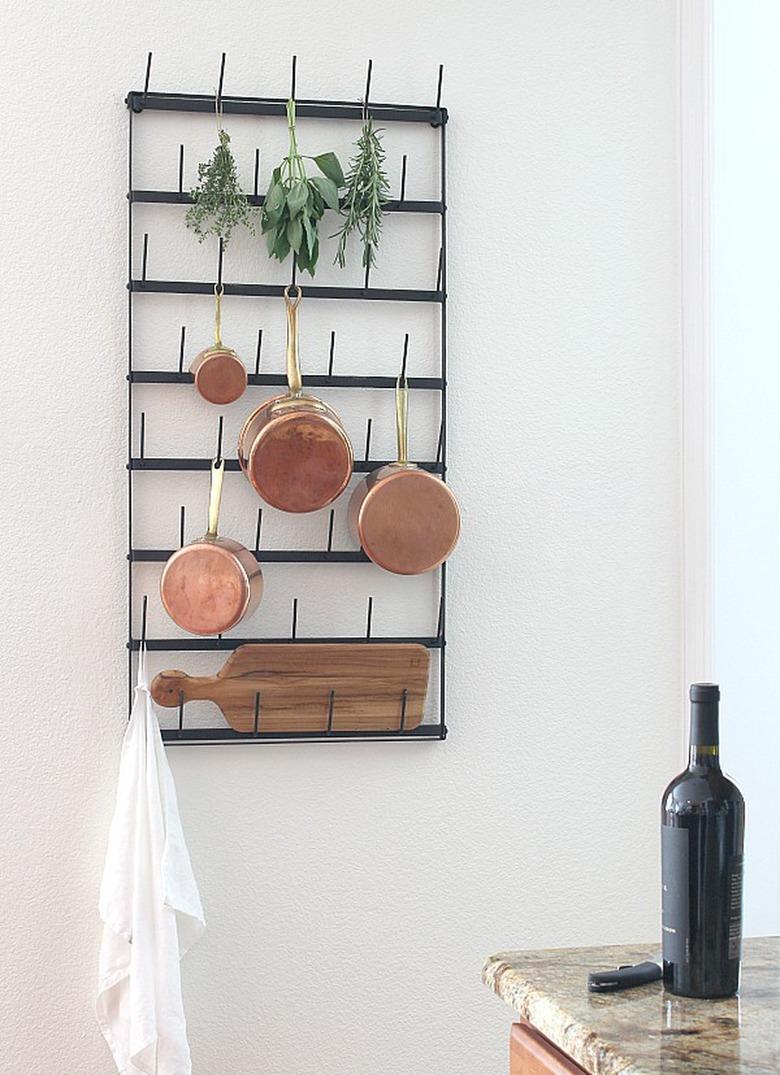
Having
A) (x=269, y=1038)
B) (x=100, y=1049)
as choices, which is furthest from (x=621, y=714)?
(x=100, y=1049)

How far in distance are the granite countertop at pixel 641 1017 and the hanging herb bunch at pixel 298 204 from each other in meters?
1.31

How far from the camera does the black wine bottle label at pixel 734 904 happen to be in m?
1.23

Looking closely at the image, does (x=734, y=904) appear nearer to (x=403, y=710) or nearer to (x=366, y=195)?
(x=403, y=710)

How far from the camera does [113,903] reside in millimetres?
2174

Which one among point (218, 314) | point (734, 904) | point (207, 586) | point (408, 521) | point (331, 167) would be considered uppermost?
point (331, 167)

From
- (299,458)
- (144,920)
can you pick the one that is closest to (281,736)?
(144,920)

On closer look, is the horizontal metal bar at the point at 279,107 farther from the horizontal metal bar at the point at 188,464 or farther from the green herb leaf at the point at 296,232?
the horizontal metal bar at the point at 188,464

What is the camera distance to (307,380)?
2.37 m

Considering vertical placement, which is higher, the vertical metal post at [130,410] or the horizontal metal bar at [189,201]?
the horizontal metal bar at [189,201]

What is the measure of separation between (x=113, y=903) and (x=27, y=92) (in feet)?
4.43

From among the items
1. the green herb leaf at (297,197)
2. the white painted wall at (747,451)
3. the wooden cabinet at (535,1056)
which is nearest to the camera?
the wooden cabinet at (535,1056)

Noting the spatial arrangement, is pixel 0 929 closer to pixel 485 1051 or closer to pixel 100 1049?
pixel 100 1049

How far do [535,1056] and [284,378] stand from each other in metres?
1.37

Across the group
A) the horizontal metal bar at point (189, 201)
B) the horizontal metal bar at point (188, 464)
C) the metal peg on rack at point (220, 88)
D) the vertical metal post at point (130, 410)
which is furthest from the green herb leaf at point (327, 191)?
the horizontal metal bar at point (188, 464)
